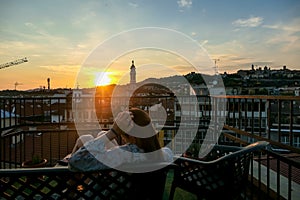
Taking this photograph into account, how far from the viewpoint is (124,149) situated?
1.42m

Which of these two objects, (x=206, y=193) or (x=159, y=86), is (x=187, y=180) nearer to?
(x=206, y=193)

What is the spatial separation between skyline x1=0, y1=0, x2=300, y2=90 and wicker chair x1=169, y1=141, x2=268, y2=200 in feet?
9.30

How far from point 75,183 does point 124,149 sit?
0.32 metres

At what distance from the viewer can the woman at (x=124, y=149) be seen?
127cm

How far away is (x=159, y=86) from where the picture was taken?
16.6ft

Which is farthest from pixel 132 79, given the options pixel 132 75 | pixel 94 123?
pixel 94 123

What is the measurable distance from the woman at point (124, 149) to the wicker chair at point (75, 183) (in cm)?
5

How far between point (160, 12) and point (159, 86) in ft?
5.82

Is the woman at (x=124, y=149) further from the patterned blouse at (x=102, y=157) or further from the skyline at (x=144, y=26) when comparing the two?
the skyline at (x=144, y=26)

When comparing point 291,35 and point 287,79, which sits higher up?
point 291,35

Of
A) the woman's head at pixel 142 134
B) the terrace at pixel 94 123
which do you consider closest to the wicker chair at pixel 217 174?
the woman's head at pixel 142 134

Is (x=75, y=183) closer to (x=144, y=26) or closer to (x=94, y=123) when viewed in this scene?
(x=94, y=123)

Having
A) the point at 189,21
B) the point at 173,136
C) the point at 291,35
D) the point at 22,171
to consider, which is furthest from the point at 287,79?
the point at 22,171

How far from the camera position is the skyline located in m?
4.92
